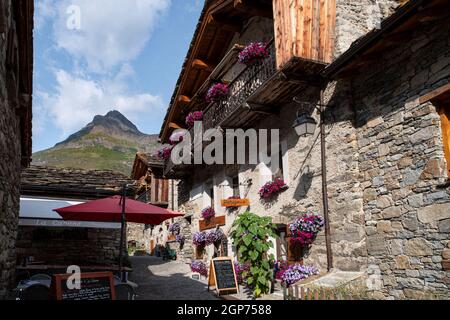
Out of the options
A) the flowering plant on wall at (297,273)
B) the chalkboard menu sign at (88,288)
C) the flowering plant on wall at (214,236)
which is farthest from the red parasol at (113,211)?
the flowering plant on wall at (214,236)

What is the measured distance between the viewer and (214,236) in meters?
12.6

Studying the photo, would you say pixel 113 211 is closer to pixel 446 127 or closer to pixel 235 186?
pixel 446 127

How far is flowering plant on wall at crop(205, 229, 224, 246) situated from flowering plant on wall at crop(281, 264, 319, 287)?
486 centimetres

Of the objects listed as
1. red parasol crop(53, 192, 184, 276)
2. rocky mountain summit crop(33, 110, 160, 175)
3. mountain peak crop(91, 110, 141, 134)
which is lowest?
red parasol crop(53, 192, 184, 276)

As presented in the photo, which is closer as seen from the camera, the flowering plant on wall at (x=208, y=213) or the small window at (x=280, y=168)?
the small window at (x=280, y=168)

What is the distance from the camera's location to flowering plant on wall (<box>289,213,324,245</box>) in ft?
25.4

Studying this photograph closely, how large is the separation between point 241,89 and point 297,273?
204 inches

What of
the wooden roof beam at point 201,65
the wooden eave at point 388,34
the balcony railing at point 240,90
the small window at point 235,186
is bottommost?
the small window at point 235,186

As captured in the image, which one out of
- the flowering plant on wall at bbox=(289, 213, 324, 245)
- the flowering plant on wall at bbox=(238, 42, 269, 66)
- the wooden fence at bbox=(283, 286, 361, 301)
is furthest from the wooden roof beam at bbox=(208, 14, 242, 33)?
the wooden fence at bbox=(283, 286, 361, 301)

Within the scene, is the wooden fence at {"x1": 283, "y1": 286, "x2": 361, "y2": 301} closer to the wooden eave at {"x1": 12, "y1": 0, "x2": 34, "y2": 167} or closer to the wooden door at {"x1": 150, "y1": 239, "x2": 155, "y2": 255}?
the wooden eave at {"x1": 12, "y1": 0, "x2": 34, "y2": 167}

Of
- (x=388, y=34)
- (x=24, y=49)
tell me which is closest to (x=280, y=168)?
(x=388, y=34)

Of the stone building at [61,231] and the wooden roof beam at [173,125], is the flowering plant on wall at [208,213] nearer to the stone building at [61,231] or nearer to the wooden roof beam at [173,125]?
the stone building at [61,231]

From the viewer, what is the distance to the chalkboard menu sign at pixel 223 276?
874 cm

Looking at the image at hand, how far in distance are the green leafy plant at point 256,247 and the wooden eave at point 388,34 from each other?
11.6 ft
